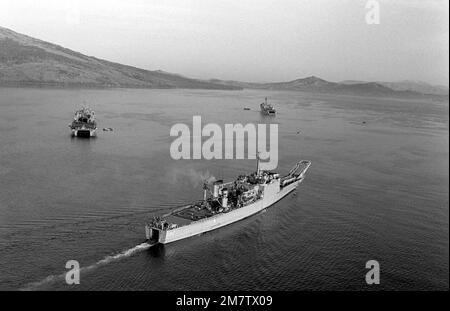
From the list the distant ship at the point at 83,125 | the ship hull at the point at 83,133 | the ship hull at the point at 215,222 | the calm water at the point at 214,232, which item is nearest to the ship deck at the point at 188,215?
the ship hull at the point at 215,222

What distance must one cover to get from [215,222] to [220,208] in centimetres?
224

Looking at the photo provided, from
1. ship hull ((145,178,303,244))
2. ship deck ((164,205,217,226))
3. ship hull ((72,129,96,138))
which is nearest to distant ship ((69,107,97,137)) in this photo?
ship hull ((72,129,96,138))

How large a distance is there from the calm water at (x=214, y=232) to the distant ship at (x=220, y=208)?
0.99 metres

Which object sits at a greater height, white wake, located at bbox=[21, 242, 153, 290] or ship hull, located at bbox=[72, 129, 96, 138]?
ship hull, located at bbox=[72, 129, 96, 138]

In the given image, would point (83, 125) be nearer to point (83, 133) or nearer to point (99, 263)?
point (83, 133)

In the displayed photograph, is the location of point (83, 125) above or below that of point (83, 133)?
above

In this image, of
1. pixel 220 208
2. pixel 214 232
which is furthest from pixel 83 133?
pixel 214 232

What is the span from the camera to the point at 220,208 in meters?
42.5

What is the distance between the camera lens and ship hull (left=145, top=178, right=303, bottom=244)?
1427 inches

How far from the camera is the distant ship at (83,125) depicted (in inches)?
3418

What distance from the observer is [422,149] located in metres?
85.7

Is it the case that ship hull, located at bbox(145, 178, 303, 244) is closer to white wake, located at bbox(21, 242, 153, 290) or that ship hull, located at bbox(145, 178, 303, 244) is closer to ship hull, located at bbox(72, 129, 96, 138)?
white wake, located at bbox(21, 242, 153, 290)

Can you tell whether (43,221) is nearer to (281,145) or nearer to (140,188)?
(140,188)
